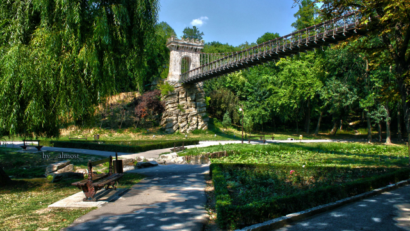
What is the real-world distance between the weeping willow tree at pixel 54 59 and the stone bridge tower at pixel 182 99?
2550 centimetres

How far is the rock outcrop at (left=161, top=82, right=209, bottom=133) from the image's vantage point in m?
33.4

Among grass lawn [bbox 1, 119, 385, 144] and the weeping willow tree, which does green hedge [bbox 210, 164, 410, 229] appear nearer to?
the weeping willow tree

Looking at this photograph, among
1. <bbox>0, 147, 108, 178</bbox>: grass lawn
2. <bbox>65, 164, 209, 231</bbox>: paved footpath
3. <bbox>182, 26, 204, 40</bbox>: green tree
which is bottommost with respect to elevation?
<bbox>65, 164, 209, 231</bbox>: paved footpath

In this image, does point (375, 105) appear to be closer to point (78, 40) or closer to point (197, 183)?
point (197, 183)

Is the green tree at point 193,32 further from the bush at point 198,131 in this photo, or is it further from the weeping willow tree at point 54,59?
the weeping willow tree at point 54,59

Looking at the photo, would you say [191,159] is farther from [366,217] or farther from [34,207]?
[366,217]

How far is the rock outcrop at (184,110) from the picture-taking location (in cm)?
3344

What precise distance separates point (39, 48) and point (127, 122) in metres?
25.3

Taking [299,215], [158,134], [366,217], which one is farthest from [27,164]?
[158,134]

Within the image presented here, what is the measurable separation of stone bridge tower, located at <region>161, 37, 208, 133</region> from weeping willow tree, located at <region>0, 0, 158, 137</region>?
83.7ft

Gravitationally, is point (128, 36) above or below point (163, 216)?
above

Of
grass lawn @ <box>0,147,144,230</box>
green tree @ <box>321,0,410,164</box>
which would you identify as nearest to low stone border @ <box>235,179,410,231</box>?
grass lawn @ <box>0,147,144,230</box>

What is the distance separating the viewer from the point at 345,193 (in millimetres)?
5727

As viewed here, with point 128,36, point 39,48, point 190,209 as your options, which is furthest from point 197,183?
point 39,48
